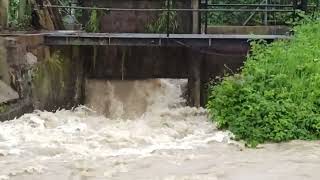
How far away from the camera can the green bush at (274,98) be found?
10.2m

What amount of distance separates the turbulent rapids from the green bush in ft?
0.92

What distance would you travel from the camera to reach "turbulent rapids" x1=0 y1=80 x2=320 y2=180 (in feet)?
27.2

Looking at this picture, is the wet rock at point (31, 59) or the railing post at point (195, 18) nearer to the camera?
the wet rock at point (31, 59)

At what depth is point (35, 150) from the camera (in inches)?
386

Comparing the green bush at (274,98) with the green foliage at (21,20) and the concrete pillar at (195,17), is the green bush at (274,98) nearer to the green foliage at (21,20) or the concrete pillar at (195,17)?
the concrete pillar at (195,17)

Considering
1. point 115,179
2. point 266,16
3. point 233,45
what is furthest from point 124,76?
point 115,179

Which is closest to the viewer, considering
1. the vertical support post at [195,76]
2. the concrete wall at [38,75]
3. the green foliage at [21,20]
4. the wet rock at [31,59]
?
the concrete wall at [38,75]

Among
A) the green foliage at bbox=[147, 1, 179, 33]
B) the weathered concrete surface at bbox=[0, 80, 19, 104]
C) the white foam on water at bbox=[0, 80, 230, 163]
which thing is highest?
the green foliage at bbox=[147, 1, 179, 33]

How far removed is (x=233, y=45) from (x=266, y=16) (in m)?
4.69

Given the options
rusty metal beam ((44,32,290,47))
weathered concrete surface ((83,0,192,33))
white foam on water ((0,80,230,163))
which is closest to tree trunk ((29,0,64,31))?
weathered concrete surface ((83,0,192,33))

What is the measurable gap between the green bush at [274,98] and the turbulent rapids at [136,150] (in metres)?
0.28

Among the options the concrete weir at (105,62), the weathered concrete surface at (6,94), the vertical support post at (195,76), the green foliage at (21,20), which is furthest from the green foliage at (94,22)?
the weathered concrete surface at (6,94)

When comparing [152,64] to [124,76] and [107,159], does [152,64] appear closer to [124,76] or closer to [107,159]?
[124,76]

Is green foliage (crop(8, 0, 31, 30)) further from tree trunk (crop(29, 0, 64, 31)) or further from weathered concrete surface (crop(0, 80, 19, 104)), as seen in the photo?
weathered concrete surface (crop(0, 80, 19, 104))
